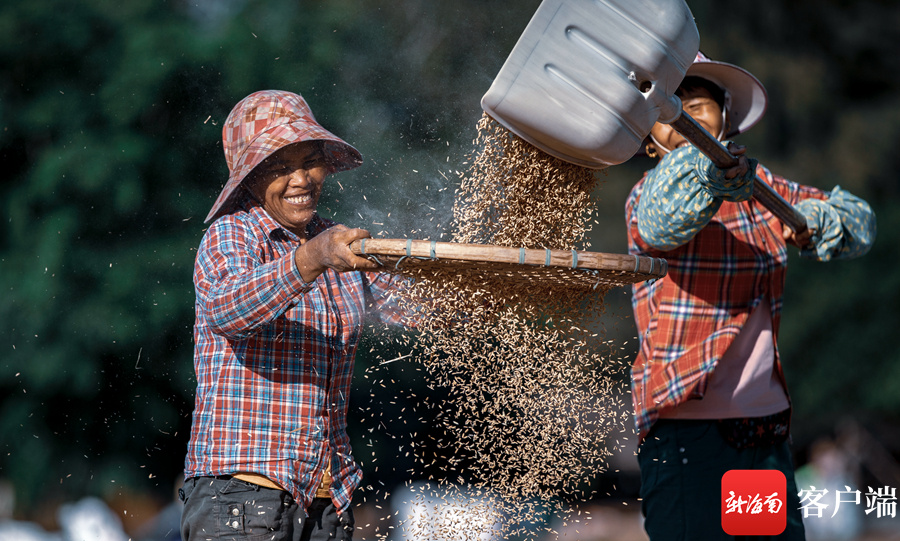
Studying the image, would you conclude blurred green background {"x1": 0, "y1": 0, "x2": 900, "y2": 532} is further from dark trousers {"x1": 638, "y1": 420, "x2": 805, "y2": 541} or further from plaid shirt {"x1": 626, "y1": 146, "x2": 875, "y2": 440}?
dark trousers {"x1": 638, "y1": 420, "x2": 805, "y2": 541}

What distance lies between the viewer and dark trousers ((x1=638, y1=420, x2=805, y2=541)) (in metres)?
1.97

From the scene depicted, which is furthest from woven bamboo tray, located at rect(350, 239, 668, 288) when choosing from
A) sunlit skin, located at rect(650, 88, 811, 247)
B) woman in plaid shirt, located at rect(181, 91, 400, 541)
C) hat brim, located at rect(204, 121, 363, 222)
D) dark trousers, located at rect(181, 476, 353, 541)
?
sunlit skin, located at rect(650, 88, 811, 247)

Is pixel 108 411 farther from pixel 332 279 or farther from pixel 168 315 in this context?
pixel 332 279

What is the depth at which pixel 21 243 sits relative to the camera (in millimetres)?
4449

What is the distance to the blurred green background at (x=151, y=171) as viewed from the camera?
2.54 metres

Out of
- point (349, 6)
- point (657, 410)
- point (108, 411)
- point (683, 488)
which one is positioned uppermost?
point (349, 6)

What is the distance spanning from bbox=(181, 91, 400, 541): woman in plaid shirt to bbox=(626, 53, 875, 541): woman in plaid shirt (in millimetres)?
695

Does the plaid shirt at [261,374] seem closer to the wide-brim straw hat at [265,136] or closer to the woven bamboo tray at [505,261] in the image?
the wide-brim straw hat at [265,136]

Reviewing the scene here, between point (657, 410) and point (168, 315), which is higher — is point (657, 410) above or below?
above

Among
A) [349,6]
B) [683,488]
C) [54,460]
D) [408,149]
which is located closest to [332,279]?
[408,149]

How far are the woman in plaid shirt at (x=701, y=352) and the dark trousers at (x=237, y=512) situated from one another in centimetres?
84

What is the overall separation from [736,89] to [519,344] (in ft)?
3.16

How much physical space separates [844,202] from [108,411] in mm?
3800

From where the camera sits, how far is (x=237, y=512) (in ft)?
5.45
